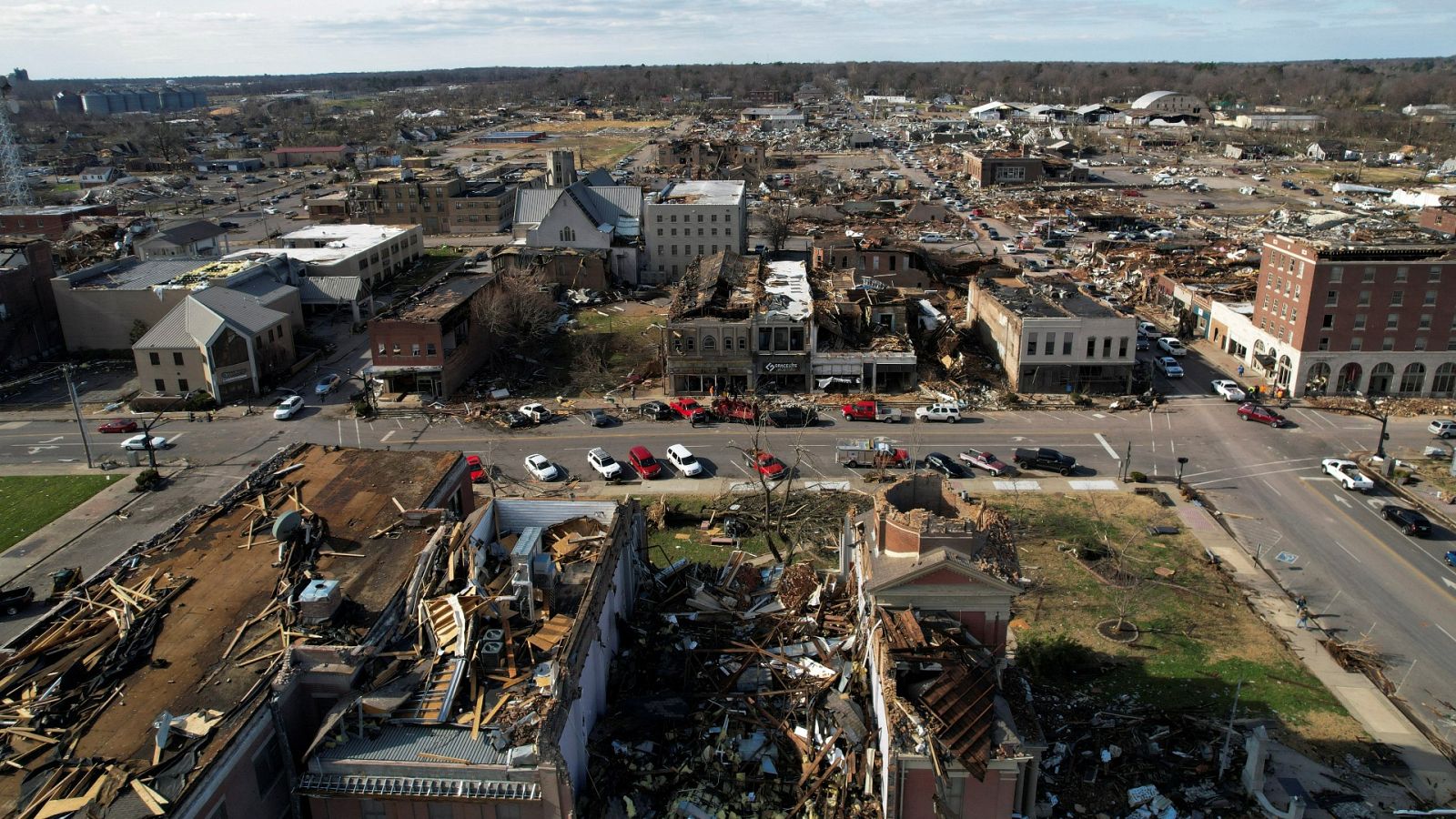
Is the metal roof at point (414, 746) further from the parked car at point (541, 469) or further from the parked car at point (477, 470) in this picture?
the parked car at point (541, 469)

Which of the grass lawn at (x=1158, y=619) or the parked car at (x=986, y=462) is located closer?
the grass lawn at (x=1158, y=619)

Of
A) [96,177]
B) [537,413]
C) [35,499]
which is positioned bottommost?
[35,499]

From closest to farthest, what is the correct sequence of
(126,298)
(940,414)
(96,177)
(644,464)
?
(644,464) < (940,414) < (126,298) < (96,177)

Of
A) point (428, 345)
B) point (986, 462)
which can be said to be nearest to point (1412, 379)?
point (986, 462)

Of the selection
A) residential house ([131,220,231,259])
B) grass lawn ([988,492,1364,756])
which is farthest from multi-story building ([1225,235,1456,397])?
residential house ([131,220,231,259])

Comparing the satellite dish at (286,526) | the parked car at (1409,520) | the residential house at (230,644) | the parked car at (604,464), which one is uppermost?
the satellite dish at (286,526)

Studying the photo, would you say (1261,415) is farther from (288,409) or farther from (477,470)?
(288,409)

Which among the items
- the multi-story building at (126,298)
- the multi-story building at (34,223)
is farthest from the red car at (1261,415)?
the multi-story building at (34,223)
